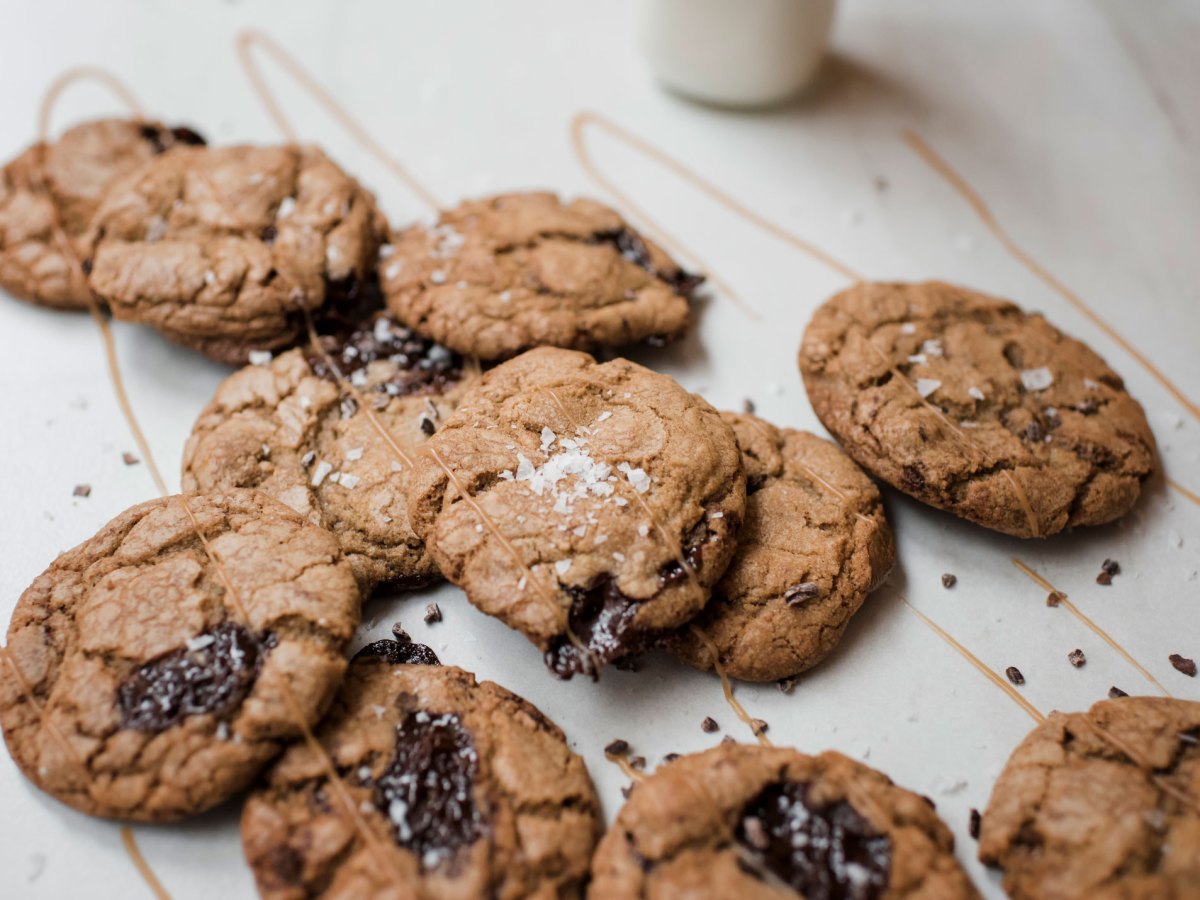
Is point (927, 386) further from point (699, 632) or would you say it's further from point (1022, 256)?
point (1022, 256)

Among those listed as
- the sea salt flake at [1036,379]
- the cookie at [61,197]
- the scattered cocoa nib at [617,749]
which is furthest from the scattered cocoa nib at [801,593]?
the cookie at [61,197]

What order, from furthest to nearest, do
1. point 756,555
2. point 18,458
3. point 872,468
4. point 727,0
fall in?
point 727,0, point 18,458, point 872,468, point 756,555

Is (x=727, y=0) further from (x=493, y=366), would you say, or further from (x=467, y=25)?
(x=493, y=366)

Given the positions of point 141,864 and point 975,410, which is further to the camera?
point 975,410

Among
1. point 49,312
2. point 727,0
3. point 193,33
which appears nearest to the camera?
point 49,312

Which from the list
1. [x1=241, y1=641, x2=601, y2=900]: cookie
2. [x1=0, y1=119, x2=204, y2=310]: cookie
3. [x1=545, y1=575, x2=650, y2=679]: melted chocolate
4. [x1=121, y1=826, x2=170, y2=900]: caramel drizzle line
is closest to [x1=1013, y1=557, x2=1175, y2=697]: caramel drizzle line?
[x1=545, y1=575, x2=650, y2=679]: melted chocolate

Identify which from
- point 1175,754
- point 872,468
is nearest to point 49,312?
point 872,468

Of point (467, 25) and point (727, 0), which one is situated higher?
point (727, 0)

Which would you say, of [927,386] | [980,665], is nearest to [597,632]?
[980,665]
